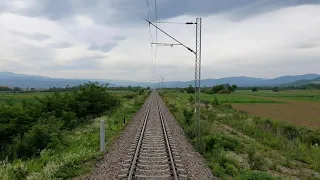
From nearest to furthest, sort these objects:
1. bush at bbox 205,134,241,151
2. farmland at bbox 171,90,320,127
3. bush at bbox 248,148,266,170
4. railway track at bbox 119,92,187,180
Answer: railway track at bbox 119,92,187,180
bush at bbox 248,148,266,170
bush at bbox 205,134,241,151
farmland at bbox 171,90,320,127

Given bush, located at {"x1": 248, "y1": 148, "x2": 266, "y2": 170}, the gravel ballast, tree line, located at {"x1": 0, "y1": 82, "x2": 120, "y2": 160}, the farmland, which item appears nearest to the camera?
the gravel ballast

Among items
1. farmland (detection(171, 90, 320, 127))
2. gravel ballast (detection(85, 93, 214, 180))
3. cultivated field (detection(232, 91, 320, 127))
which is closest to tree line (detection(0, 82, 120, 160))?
gravel ballast (detection(85, 93, 214, 180))

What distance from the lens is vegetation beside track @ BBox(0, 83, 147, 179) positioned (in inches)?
370

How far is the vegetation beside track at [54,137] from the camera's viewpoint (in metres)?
9.40

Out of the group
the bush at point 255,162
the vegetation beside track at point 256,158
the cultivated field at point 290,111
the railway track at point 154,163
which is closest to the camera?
the railway track at point 154,163

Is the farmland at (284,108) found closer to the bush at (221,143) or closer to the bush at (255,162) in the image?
the bush at (221,143)

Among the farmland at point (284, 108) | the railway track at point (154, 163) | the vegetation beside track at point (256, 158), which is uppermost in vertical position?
the railway track at point (154, 163)

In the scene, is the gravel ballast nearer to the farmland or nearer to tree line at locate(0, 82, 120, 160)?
tree line at locate(0, 82, 120, 160)

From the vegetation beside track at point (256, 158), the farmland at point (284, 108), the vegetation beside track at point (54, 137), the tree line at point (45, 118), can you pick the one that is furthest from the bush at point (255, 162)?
the farmland at point (284, 108)

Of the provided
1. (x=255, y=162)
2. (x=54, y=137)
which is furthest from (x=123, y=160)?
(x=54, y=137)

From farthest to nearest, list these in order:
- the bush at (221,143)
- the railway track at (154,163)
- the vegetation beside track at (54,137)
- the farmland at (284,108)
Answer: the farmland at (284,108)
the bush at (221,143)
the vegetation beside track at (54,137)
the railway track at (154,163)

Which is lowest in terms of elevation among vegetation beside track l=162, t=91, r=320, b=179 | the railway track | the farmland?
the farmland

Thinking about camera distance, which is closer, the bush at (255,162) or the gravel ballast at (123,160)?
the gravel ballast at (123,160)

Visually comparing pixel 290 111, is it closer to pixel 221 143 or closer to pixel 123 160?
pixel 221 143
